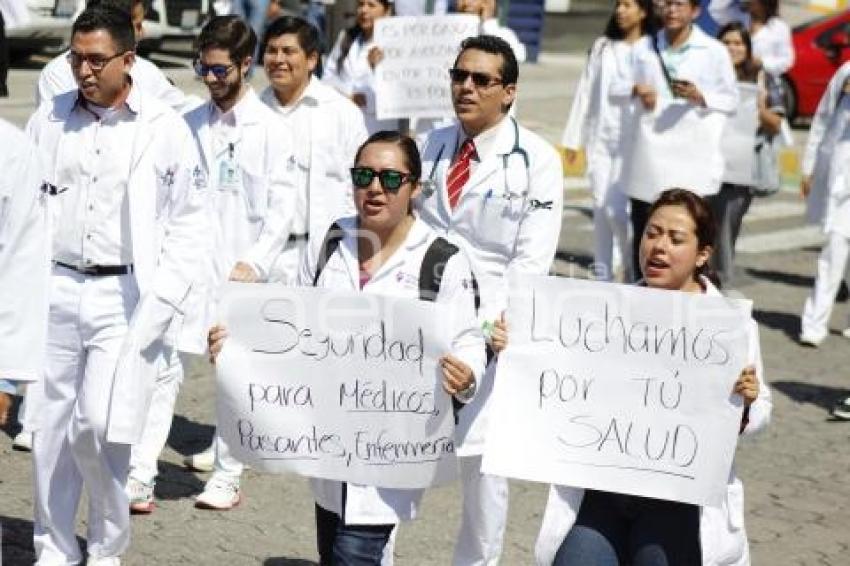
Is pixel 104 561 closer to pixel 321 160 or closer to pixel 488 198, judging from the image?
pixel 488 198

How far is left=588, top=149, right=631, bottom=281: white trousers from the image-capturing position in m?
12.7

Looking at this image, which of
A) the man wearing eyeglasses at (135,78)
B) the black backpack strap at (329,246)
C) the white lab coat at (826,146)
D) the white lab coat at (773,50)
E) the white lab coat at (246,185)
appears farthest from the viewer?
the white lab coat at (773,50)

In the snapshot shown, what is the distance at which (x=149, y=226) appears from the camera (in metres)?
6.73

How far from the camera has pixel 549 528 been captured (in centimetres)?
541

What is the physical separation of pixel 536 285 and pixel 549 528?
70 cm

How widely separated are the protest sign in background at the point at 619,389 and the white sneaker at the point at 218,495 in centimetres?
261

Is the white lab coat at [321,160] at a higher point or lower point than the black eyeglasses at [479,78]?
lower

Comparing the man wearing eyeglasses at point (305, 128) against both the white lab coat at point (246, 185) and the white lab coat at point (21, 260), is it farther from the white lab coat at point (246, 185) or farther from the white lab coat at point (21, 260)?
the white lab coat at point (21, 260)

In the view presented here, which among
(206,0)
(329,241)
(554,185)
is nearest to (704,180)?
(554,185)

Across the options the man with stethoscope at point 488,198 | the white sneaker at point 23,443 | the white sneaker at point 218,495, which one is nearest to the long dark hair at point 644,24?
the white sneaker at point 23,443

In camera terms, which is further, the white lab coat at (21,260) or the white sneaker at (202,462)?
the white sneaker at (202,462)

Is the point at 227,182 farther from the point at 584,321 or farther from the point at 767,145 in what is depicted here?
the point at 767,145

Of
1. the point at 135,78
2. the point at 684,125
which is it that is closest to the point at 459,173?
the point at 135,78

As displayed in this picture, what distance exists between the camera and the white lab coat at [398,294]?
564 centimetres
